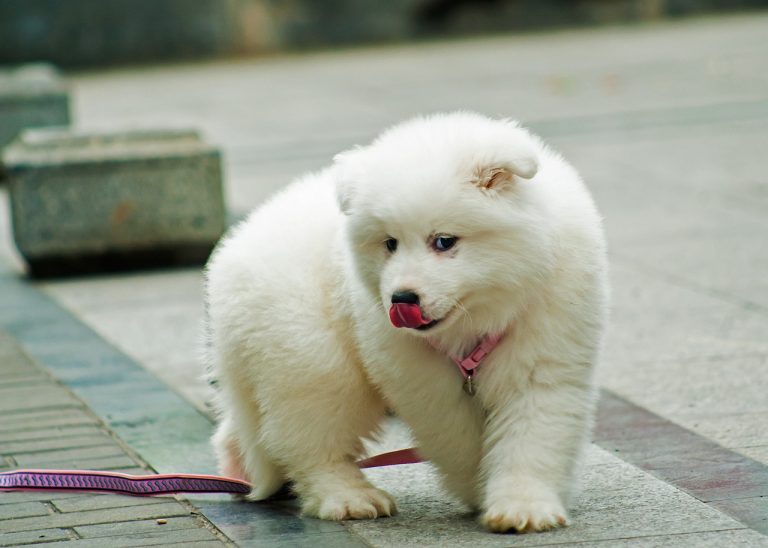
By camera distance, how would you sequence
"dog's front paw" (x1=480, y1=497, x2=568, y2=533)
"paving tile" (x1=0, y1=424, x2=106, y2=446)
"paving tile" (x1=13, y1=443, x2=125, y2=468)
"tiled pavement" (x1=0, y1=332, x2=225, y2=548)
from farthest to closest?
"paving tile" (x1=0, y1=424, x2=106, y2=446), "paving tile" (x1=13, y1=443, x2=125, y2=468), "tiled pavement" (x1=0, y1=332, x2=225, y2=548), "dog's front paw" (x1=480, y1=497, x2=568, y2=533)

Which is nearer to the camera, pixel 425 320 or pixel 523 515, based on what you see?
pixel 425 320

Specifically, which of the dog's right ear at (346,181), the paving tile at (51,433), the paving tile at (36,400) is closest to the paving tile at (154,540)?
the dog's right ear at (346,181)

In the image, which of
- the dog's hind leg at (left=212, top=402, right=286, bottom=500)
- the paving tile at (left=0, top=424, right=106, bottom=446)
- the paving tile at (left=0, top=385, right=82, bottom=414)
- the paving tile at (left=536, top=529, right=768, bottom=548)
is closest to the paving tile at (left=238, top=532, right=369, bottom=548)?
the dog's hind leg at (left=212, top=402, right=286, bottom=500)

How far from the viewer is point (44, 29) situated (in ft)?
73.4

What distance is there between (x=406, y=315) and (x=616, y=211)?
6078 mm

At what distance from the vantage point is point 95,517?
4.50 m

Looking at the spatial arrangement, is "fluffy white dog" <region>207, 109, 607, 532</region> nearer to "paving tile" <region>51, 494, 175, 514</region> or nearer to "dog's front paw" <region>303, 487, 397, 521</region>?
"dog's front paw" <region>303, 487, 397, 521</region>

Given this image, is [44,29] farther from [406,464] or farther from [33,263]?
[406,464]

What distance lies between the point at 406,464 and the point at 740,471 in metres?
1.14

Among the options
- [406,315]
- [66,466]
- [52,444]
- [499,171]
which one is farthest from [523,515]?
[52,444]

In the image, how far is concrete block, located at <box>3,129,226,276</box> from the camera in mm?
8766

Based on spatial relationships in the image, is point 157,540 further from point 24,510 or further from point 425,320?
point 425,320

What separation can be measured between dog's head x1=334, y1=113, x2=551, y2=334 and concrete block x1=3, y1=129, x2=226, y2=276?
495 cm

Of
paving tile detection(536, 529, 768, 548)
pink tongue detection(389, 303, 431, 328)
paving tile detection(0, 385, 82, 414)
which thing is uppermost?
pink tongue detection(389, 303, 431, 328)
